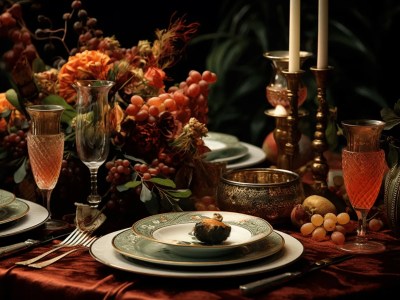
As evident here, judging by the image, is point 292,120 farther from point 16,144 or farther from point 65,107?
point 16,144

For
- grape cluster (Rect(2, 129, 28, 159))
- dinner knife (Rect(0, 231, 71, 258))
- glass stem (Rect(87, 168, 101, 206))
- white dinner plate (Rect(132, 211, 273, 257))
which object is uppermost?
grape cluster (Rect(2, 129, 28, 159))

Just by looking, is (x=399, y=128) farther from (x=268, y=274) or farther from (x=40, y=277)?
(x=40, y=277)

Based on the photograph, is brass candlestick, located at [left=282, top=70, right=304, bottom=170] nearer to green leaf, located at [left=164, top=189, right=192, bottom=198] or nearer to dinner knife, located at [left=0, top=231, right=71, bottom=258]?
green leaf, located at [left=164, top=189, right=192, bottom=198]

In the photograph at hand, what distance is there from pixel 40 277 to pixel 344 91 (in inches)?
134

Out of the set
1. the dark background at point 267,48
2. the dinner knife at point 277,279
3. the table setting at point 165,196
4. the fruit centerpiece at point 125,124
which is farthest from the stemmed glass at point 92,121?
the dark background at point 267,48

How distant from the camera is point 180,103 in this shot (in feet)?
7.66

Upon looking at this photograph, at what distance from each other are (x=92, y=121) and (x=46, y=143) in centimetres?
13

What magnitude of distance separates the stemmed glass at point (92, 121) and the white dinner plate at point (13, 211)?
190 mm

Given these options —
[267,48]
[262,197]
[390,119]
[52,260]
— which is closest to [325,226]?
[262,197]

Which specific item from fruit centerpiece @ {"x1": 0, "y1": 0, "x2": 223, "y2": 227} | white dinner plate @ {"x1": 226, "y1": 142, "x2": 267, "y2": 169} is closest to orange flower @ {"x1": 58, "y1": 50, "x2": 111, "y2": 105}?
fruit centerpiece @ {"x1": 0, "y1": 0, "x2": 223, "y2": 227}

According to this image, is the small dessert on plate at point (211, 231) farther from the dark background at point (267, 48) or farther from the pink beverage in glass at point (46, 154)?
the dark background at point (267, 48)

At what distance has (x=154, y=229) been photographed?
1.90 meters

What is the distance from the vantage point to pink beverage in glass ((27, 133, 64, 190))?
211 cm

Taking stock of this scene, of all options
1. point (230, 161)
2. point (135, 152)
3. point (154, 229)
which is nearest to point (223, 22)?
point (230, 161)
